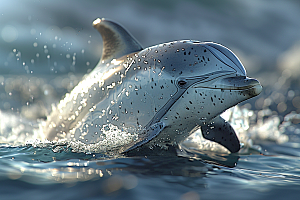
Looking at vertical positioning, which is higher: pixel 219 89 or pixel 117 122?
pixel 219 89

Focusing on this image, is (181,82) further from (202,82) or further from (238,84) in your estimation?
(238,84)

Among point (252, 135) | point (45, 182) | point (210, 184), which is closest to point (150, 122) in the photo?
point (210, 184)

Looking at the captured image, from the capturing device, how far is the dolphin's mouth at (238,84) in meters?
3.90

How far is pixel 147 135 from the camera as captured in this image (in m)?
4.21

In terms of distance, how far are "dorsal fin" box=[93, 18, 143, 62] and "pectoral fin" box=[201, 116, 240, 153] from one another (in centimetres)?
209

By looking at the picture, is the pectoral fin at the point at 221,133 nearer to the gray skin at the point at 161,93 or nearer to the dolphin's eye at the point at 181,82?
the gray skin at the point at 161,93

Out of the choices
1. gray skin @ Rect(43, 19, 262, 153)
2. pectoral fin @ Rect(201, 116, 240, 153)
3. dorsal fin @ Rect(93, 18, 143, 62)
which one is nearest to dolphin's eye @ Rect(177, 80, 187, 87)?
gray skin @ Rect(43, 19, 262, 153)

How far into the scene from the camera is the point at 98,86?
5.02 metres

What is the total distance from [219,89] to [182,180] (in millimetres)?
1561

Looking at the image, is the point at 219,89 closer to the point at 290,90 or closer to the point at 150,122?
the point at 150,122

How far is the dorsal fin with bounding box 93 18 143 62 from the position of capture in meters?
5.31

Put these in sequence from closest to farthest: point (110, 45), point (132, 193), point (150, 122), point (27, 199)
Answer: point (27, 199) < point (132, 193) < point (150, 122) < point (110, 45)

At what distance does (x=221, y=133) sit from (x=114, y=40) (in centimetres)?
293

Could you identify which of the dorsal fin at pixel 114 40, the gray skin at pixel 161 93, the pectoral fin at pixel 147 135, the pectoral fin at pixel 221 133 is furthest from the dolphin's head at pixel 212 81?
the dorsal fin at pixel 114 40
